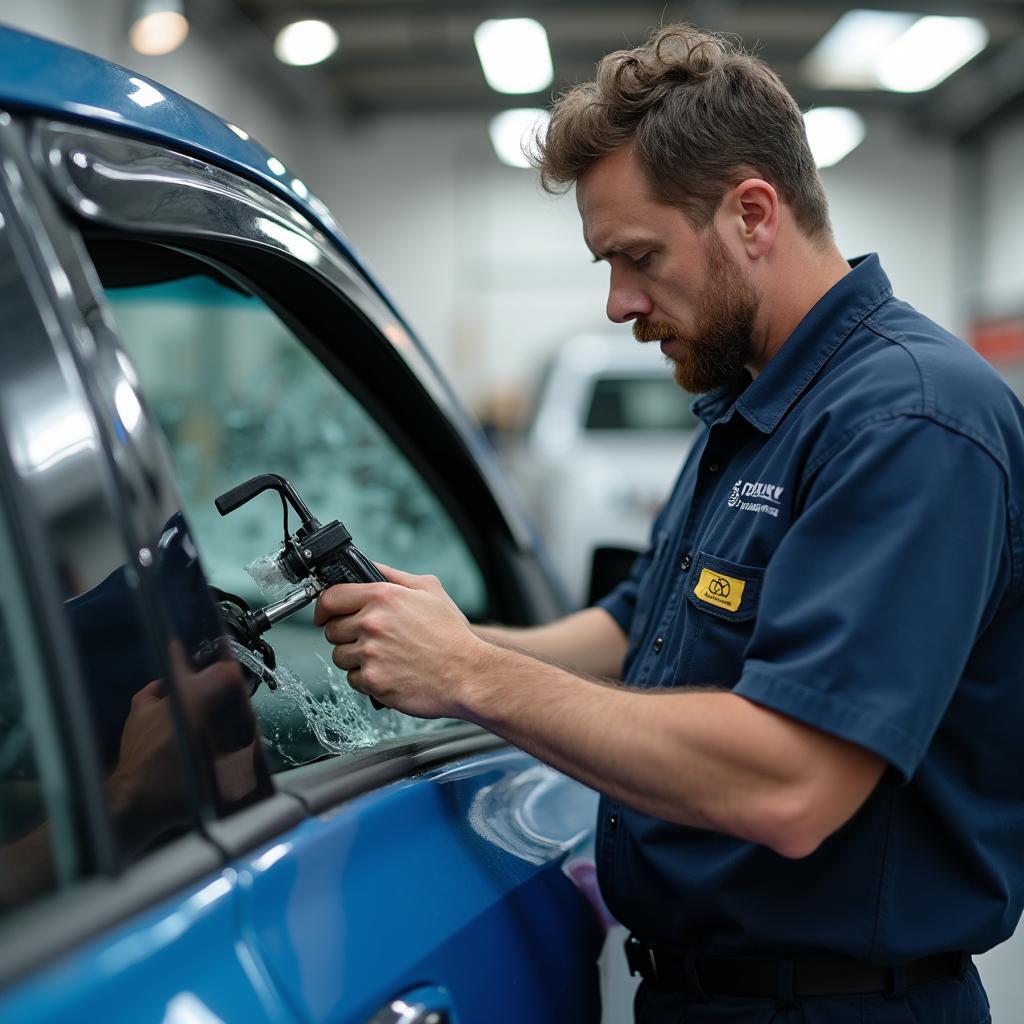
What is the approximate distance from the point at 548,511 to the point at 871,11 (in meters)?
4.55

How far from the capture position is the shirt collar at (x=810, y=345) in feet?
4.53

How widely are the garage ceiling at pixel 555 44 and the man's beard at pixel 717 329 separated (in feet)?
21.1

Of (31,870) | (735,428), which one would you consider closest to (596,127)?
(735,428)

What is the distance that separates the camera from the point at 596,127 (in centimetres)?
152

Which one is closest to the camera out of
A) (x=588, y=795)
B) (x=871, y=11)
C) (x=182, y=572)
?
(x=182, y=572)

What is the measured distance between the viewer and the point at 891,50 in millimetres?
9797

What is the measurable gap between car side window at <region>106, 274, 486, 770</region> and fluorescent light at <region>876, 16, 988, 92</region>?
7.30 metres

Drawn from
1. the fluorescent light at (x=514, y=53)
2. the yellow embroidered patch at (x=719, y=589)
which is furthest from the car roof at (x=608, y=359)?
the yellow embroidered patch at (x=719, y=589)

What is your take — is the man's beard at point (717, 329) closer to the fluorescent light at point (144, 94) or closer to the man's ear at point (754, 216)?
the man's ear at point (754, 216)

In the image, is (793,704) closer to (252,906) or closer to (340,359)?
(252,906)

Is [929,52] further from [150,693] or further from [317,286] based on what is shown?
[150,693]

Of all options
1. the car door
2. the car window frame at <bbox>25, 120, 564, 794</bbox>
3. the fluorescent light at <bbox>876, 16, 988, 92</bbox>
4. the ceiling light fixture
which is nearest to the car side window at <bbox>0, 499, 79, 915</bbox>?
the car door

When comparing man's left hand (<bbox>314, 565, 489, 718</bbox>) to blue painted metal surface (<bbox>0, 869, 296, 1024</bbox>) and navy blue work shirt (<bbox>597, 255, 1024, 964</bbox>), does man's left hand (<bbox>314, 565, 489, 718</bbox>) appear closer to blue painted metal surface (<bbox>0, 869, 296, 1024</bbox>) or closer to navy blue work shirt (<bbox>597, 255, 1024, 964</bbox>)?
navy blue work shirt (<bbox>597, 255, 1024, 964</bbox>)

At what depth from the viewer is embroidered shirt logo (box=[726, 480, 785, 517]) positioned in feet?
4.20
